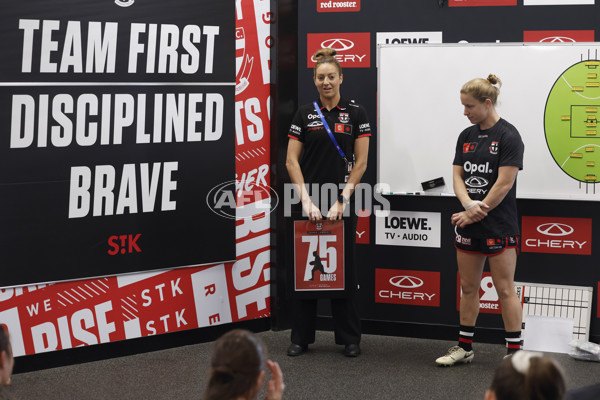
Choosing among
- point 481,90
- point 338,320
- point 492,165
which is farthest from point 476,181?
point 338,320

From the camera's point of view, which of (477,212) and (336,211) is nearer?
(477,212)

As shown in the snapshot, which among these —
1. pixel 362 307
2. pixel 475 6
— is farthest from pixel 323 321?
pixel 475 6

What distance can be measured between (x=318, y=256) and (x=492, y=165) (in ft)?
3.50

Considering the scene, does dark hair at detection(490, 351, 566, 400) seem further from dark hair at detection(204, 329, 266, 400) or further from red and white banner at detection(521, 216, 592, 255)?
red and white banner at detection(521, 216, 592, 255)

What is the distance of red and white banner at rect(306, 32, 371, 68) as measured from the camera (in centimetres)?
438

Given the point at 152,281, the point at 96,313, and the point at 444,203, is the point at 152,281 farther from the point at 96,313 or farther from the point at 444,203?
the point at 444,203

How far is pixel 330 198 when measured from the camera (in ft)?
13.3

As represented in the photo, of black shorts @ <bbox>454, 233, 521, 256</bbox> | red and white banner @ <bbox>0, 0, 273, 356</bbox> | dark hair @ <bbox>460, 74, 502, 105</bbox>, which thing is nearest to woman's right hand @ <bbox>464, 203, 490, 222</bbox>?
black shorts @ <bbox>454, 233, 521, 256</bbox>

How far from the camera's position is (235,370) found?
167 cm

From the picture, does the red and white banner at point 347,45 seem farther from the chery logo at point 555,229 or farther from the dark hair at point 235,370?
the dark hair at point 235,370

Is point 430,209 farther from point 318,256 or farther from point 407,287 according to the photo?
point 318,256

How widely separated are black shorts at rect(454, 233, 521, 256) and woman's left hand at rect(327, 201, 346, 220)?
2.13ft

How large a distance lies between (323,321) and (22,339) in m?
1.77

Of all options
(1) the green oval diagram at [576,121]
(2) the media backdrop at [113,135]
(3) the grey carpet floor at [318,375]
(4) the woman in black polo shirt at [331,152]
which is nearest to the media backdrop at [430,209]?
(1) the green oval diagram at [576,121]
